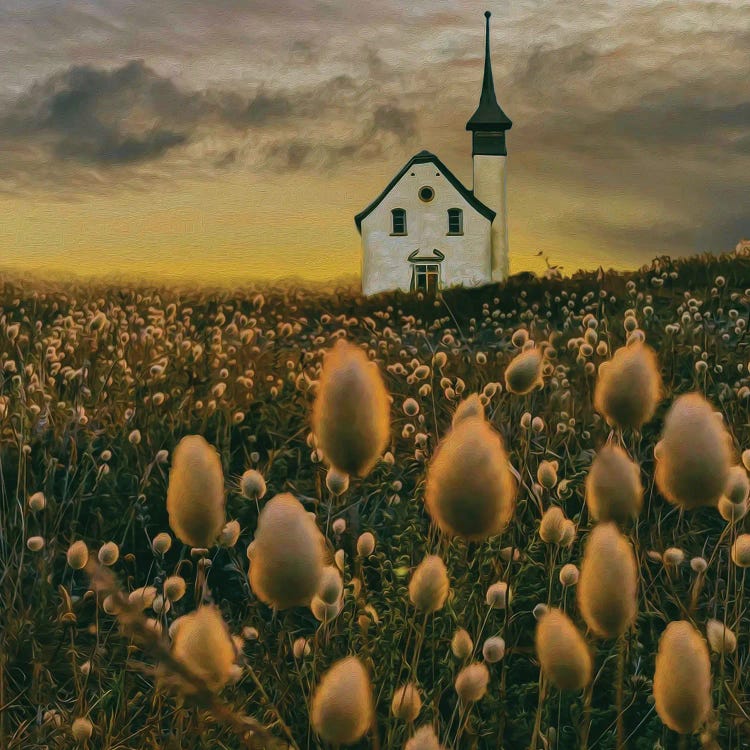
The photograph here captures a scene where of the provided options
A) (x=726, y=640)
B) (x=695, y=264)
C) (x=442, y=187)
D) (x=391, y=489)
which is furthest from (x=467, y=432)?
(x=442, y=187)

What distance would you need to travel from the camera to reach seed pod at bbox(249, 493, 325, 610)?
708 millimetres

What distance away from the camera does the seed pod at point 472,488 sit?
28.6 inches

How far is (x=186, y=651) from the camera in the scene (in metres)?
0.81

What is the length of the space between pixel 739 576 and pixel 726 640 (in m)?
1.37

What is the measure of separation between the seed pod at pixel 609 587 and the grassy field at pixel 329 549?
0.22 metres

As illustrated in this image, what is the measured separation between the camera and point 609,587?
33.4 inches

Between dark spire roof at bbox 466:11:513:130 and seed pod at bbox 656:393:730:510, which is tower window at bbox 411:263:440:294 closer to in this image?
dark spire roof at bbox 466:11:513:130

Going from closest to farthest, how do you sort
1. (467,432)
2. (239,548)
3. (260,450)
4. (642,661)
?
(467,432) < (642,661) < (239,548) < (260,450)

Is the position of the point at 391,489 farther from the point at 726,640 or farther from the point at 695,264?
the point at 695,264

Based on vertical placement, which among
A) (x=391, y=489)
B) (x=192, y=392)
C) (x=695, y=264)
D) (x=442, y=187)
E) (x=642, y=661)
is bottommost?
(x=642, y=661)

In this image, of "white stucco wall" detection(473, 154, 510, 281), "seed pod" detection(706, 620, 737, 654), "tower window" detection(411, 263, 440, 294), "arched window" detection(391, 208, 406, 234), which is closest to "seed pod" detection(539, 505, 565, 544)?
"seed pod" detection(706, 620, 737, 654)

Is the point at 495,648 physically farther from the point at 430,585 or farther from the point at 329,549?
the point at 329,549

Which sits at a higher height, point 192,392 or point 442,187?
point 442,187

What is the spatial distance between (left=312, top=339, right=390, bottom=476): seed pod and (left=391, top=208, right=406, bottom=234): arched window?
24152 mm
